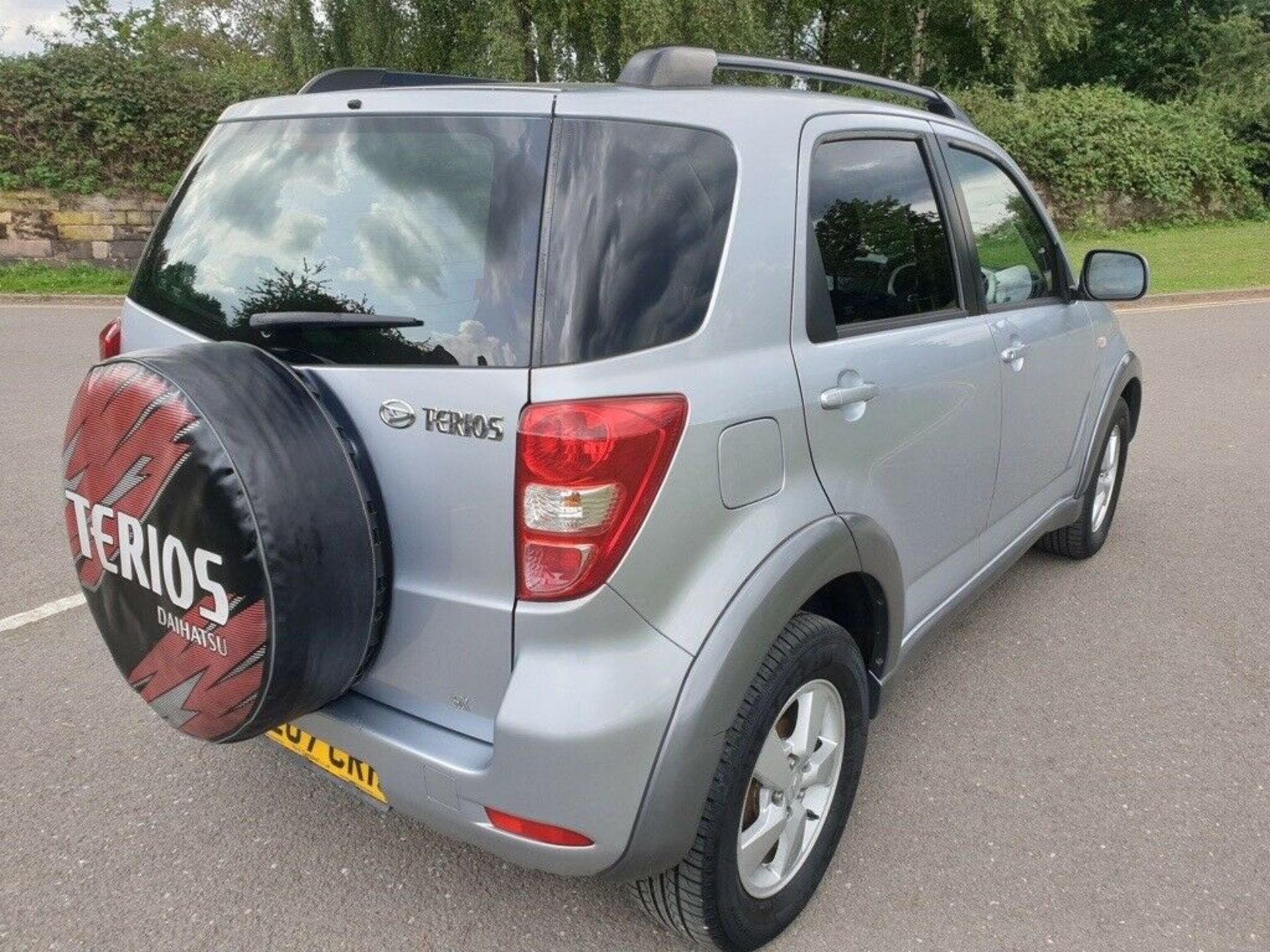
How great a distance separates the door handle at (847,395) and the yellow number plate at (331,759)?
3.93 ft

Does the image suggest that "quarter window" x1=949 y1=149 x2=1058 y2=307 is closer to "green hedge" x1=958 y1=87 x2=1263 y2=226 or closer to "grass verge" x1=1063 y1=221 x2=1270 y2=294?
"grass verge" x1=1063 y1=221 x2=1270 y2=294

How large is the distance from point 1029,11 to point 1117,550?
22.4 meters

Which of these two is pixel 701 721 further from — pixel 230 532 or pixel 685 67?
pixel 685 67

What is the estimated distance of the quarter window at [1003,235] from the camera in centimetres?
303

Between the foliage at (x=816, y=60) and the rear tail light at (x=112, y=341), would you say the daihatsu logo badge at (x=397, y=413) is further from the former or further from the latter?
the foliage at (x=816, y=60)

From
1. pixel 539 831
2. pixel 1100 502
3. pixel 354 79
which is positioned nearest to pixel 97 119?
pixel 354 79

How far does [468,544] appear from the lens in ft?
5.93

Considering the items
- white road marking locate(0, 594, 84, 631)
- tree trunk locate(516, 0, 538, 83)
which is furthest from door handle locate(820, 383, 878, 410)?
tree trunk locate(516, 0, 538, 83)

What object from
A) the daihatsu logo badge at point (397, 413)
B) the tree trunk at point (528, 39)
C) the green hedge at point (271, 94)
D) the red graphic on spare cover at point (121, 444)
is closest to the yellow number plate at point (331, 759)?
the red graphic on spare cover at point (121, 444)

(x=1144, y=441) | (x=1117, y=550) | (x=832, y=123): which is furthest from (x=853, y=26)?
(x=832, y=123)

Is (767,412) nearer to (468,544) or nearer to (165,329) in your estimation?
(468,544)

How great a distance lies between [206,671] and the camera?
72.4 inches

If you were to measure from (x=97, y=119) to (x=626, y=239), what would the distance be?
1623 cm

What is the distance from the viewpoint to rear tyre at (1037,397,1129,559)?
4.20m
